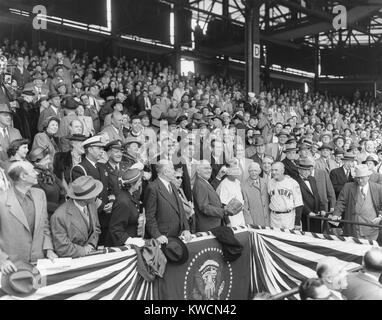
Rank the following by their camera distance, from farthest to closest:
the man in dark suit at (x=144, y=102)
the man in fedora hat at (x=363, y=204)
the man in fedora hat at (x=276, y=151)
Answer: the man in dark suit at (x=144, y=102) < the man in fedora hat at (x=276, y=151) < the man in fedora hat at (x=363, y=204)

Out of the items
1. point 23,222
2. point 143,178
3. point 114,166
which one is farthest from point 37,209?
point 143,178

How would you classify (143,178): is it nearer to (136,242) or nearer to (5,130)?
(136,242)

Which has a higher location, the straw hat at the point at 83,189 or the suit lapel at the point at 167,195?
the straw hat at the point at 83,189

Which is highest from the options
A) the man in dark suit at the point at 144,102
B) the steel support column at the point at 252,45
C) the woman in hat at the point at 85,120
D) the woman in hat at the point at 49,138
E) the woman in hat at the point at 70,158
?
the steel support column at the point at 252,45

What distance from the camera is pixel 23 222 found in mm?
3680

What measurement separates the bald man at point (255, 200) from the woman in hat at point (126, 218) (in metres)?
1.85

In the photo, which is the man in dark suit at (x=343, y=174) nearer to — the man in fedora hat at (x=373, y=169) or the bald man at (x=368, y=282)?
the man in fedora hat at (x=373, y=169)

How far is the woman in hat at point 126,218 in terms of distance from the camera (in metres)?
4.24

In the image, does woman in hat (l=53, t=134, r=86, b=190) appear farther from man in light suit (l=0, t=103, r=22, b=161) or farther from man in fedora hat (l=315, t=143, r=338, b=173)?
man in fedora hat (l=315, t=143, r=338, b=173)

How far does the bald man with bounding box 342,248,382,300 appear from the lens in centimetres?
327

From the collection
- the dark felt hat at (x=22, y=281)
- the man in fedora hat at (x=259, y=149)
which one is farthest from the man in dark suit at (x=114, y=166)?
the man in fedora hat at (x=259, y=149)

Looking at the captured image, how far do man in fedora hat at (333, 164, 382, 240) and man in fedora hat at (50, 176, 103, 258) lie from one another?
135 inches

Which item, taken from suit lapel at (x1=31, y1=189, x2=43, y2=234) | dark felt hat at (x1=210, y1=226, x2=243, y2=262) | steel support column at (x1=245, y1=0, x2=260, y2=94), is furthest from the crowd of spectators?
steel support column at (x1=245, y1=0, x2=260, y2=94)
